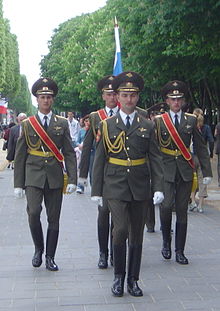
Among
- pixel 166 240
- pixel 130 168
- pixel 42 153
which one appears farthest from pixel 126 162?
pixel 166 240

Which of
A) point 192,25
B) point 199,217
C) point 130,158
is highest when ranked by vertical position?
point 192,25

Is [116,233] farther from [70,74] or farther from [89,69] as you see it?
[70,74]

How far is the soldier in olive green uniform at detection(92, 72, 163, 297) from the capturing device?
6.92m

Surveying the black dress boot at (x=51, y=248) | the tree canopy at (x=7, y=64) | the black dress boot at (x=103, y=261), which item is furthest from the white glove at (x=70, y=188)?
the tree canopy at (x=7, y=64)

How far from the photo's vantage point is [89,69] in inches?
2517

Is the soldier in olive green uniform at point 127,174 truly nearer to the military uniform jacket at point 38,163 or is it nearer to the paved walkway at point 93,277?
the paved walkway at point 93,277

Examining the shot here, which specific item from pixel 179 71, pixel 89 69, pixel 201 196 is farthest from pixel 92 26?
pixel 201 196

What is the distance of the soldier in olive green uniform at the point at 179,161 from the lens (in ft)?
27.7

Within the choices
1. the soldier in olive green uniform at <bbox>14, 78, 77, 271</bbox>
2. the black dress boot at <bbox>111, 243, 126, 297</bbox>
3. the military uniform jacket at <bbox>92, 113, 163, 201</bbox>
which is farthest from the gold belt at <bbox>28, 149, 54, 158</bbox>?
the black dress boot at <bbox>111, 243, 126, 297</bbox>

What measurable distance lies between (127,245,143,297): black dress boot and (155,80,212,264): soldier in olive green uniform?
1.57 metres

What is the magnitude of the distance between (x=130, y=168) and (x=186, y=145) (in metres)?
1.73

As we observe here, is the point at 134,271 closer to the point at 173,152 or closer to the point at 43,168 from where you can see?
the point at 43,168

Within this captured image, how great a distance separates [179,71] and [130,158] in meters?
22.6

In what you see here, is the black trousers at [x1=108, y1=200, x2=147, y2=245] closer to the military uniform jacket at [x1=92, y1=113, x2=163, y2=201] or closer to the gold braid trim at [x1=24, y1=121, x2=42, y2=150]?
the military uniform jacket at [x1=92, y1=113, x2=163, y2=201]
